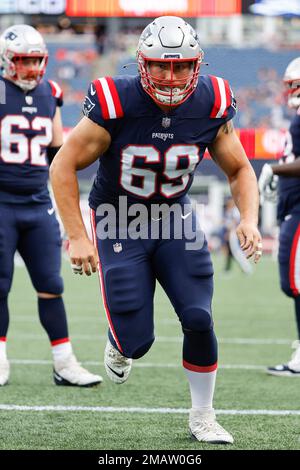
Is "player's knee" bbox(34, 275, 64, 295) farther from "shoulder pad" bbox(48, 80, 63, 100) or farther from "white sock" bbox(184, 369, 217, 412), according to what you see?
"white sock" bbox(184, 369, 217, 412)

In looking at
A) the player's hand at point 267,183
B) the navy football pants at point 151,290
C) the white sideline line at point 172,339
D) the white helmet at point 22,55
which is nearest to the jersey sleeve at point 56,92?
the white helmet at point 22,55

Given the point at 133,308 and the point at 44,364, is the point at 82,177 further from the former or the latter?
the point at 133,308

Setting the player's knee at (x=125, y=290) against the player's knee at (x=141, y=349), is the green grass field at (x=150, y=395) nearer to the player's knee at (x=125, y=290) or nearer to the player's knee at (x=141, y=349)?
the player's knee at (x=141, y=349)

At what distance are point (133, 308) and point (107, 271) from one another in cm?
16

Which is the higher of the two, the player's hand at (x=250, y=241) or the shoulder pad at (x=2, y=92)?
the shoulder pad at (x=2, y=92)

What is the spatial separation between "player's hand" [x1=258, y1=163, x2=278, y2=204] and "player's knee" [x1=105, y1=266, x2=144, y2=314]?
141cm

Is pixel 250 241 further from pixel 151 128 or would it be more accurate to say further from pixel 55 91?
pixel 55 91

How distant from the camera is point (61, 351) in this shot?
4008mm

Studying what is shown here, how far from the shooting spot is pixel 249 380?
4.14 meters

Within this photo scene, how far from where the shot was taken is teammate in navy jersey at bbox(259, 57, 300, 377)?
4281 mm

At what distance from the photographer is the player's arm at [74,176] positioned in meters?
A: 2.82

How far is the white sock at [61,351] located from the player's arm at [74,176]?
4.00ft

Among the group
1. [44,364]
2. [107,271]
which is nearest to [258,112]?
[44,364]

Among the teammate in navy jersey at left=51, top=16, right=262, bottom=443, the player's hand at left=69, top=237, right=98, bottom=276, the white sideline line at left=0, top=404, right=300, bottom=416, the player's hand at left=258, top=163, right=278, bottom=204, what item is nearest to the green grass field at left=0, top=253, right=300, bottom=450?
the white sideline line at left=0, top=404, right=300, bottom=416
